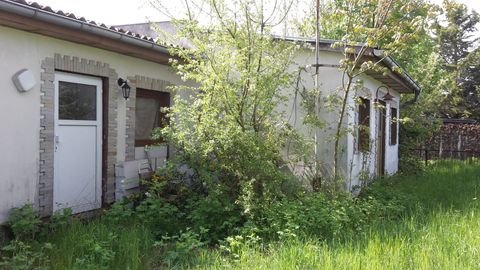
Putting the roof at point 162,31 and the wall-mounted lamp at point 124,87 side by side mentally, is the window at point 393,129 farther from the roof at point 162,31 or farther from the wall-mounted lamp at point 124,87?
the wall-mounted lamp at point 124,87

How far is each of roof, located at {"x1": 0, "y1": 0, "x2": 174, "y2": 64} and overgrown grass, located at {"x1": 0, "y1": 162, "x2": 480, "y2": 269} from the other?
2.46 meters

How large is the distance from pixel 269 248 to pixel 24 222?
287 centimetres

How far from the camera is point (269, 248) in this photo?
4.79 metres

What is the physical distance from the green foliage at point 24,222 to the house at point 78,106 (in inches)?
7.0

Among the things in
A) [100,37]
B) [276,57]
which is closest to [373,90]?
[276,57]

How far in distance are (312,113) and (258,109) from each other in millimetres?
1531

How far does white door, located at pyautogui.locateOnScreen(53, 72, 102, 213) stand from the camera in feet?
21.0

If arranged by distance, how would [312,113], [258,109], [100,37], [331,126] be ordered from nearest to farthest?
[100,37] → [258,109] → [312,113] → [331,126]

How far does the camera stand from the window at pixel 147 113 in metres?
8.16

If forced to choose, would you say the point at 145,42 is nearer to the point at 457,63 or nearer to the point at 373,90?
the point at 373,90

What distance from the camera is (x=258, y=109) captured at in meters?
6.88

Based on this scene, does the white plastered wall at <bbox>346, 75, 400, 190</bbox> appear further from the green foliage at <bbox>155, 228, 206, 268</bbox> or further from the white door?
the white door

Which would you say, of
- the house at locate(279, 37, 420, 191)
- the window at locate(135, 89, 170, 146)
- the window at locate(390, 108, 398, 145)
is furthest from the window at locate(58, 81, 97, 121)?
the window at locate(390, 108, 398, 145)

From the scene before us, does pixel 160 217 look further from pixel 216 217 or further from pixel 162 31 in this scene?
pixel 162 31
